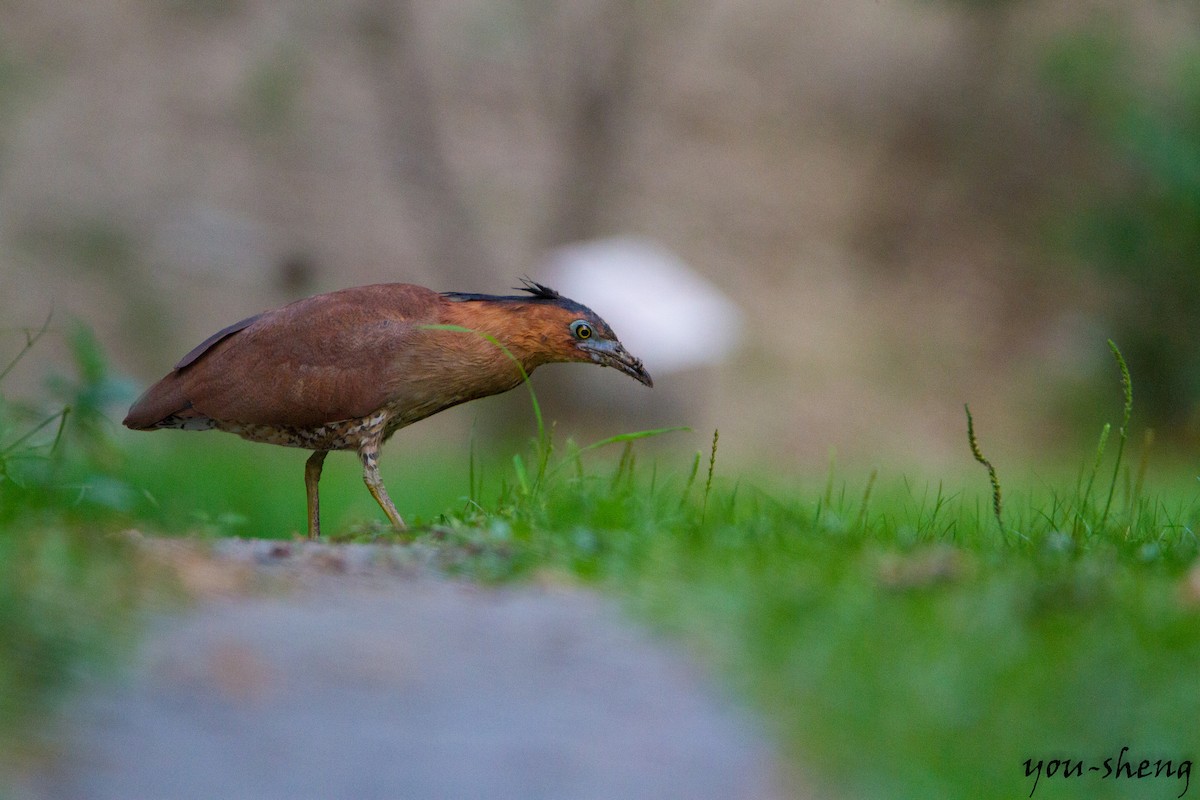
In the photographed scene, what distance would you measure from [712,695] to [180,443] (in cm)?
924

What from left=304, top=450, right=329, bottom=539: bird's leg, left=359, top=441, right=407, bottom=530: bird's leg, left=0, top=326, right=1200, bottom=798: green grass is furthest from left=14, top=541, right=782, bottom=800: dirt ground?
left=304, top=450, right=329, bottom=539: bird's leg

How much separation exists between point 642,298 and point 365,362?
8163 mm

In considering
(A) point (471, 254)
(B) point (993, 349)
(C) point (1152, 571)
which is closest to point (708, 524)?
(C) point (1152, 571)

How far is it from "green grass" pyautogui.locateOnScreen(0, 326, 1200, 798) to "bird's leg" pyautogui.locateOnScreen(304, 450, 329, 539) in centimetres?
82

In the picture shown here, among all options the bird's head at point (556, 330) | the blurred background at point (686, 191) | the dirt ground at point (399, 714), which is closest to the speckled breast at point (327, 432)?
the bird's head at point (556, 330)

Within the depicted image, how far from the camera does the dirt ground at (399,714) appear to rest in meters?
2.29

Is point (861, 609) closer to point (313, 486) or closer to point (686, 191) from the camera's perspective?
point (313, 486)

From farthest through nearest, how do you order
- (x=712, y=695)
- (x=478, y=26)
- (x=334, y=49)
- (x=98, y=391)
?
1. (x=334, y=49)
2. (x=478, y=26)
3. (x=98, y=391)
4. (x=712, y=695)

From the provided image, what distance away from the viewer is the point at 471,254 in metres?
14.3

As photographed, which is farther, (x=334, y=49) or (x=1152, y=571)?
(x=334, y=49)

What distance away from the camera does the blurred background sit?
14.1 metres

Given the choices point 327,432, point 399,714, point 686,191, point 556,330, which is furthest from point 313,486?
point 686,191

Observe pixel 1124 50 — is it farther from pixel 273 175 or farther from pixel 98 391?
pixel 98 391

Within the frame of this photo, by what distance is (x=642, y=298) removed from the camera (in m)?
13.0
